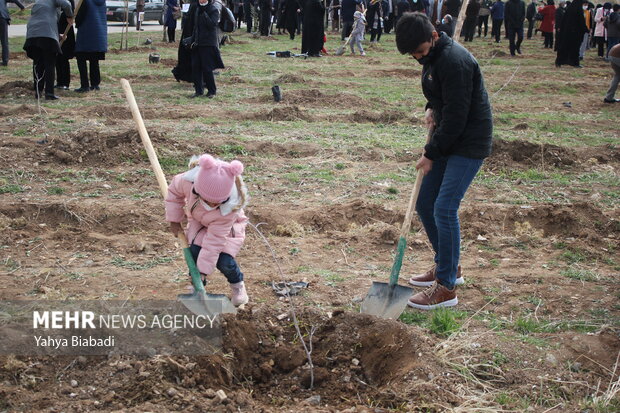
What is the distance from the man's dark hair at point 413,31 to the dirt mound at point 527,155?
4.54 metres

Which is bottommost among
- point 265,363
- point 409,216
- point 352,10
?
point 265,363

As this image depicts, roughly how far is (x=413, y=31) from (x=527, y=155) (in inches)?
200

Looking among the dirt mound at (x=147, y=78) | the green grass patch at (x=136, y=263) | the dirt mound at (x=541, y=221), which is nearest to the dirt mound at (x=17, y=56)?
the dirt mound at (x=147, y=78)

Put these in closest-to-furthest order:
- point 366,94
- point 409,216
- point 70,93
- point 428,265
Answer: point 409,216 < point 428,265 < point 70,93 < point 366,94

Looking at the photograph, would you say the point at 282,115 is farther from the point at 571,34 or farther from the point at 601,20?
the point at 601,20

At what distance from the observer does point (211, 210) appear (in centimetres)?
393

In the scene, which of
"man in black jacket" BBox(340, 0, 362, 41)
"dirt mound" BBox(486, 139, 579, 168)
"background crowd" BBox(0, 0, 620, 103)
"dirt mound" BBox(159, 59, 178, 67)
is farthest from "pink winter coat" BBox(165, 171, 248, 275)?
"man in black jacket" BBox(340, 0, 362, 41)

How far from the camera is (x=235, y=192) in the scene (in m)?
3.93

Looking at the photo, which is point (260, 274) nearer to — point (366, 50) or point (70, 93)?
point (70, 93)

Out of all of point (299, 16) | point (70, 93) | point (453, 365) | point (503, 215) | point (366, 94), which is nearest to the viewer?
point (453, 365)

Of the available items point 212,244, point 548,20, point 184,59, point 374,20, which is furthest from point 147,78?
point 548,20

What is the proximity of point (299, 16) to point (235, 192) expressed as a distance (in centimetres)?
2456

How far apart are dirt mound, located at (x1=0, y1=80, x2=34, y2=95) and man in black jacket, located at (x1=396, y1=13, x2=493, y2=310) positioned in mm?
8899

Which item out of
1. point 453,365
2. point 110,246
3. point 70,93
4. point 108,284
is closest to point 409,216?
point 453,365
